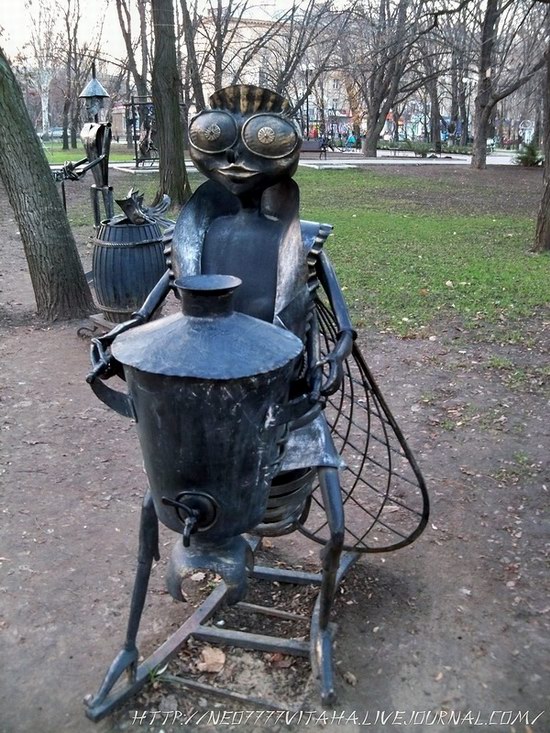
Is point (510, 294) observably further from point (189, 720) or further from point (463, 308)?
point (189, 720)

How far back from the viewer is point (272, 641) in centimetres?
293

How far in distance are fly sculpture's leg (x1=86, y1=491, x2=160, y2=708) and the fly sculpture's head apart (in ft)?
3.82

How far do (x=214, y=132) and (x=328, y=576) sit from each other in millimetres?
1613

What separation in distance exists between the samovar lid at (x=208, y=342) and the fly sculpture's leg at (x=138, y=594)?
0.77 meters

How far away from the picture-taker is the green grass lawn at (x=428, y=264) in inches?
305

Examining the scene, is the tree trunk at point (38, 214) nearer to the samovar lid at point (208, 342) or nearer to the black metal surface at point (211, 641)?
the black metal surface at point (211, 641)

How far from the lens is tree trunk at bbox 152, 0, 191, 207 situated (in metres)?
12.4

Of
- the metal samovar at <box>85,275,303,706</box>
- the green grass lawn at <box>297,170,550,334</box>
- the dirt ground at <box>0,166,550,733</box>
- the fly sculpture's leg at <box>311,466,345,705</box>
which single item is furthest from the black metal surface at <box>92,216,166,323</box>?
the metal samovar at <box>85,275,303,706</box>

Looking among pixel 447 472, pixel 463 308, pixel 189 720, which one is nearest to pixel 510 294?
pixel 463 308

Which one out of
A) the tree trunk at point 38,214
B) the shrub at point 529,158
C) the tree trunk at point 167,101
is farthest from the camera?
the shrub at point 529,158

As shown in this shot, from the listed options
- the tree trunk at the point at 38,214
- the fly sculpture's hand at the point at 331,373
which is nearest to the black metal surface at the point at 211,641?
the fly sculpture's hand at the point at 331,373

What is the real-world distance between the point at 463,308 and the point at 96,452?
4.48 m

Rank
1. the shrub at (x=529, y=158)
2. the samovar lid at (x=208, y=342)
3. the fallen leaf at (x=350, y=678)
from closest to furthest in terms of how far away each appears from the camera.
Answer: the samovar lid at (x=208, y=342)
the fallen leaf at (x=350, y=678)
the shrub at (x=529, y=158)

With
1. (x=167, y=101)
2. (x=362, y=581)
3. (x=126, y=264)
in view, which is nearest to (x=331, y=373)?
(x=362, y=581)
